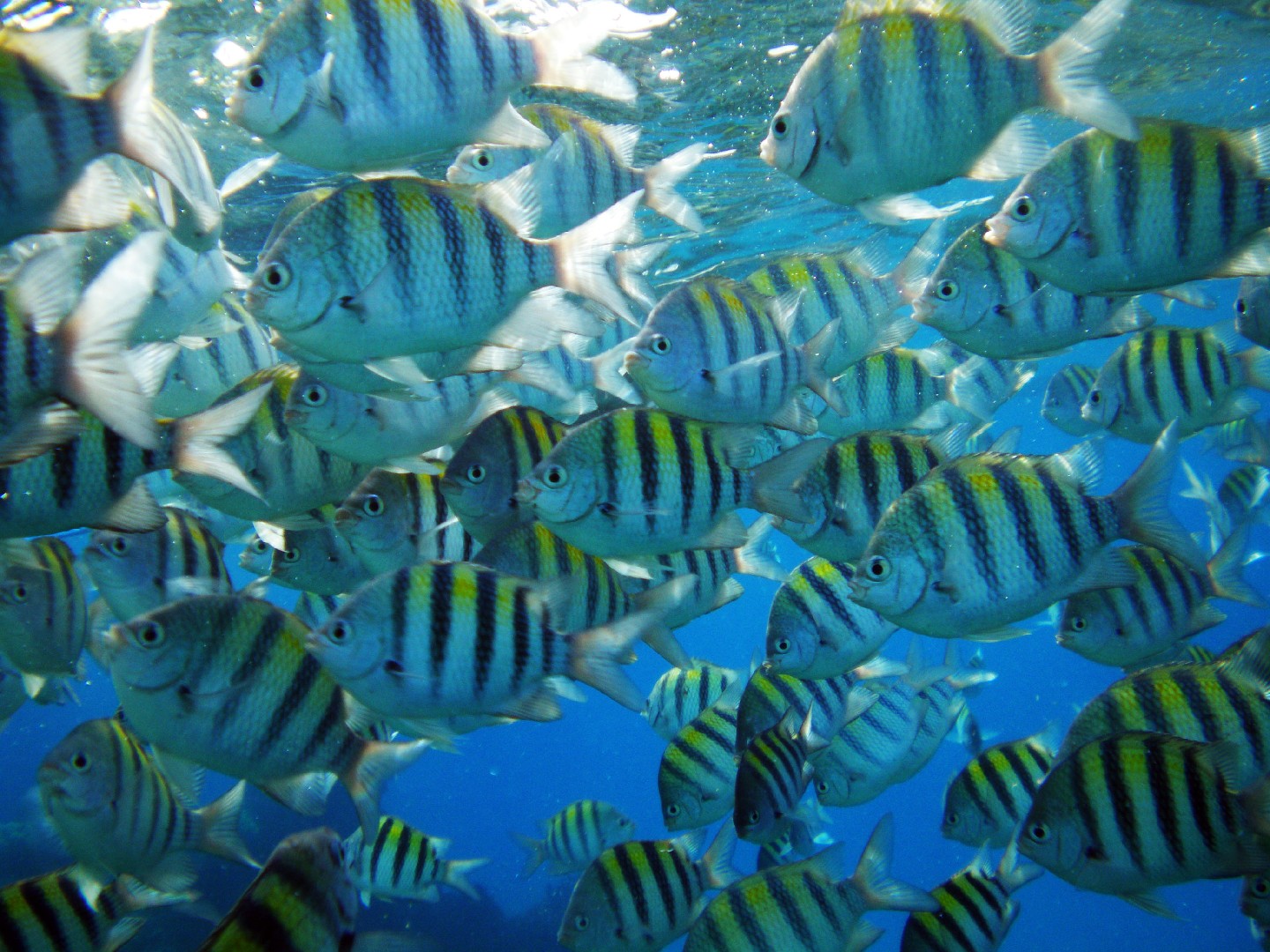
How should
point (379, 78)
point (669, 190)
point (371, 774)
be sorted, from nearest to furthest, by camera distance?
point (379, 78) < point (371, 774) < point (669, 190)

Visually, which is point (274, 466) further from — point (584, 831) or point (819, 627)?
point (584, 831)

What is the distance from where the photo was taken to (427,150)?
2520 millimetres

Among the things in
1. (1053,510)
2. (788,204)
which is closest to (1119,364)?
(1053,510)

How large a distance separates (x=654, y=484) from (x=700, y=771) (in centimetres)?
276

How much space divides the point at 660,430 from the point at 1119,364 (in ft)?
Result: 11.3

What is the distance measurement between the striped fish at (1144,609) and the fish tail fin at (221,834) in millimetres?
4349

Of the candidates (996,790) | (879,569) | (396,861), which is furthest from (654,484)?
(396,861)

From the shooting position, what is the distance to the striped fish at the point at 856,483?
11.6 ft

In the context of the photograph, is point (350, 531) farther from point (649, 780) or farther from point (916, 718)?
point (649, 780)

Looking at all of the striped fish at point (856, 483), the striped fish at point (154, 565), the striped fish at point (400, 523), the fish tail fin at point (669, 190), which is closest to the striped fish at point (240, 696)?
the striped fish at point (400, 523)

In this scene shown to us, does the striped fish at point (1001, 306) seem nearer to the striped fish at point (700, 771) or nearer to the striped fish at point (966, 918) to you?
the striped fish at point (966, 918)

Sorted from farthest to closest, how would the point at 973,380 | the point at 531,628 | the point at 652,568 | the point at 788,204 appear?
the point at 788,204 < the point at 973,380 < the point at 652,568 < the point at 531,628

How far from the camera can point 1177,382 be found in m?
4.60

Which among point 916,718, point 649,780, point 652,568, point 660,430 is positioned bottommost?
point 649,780
